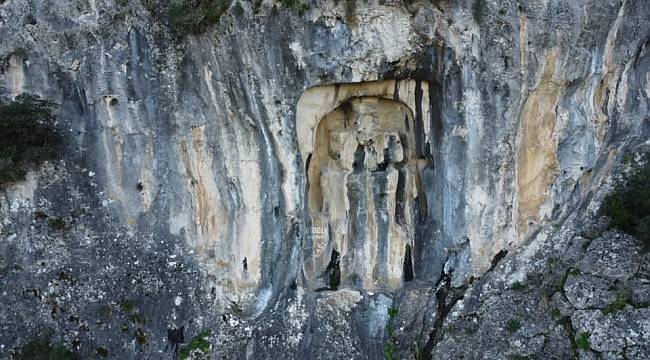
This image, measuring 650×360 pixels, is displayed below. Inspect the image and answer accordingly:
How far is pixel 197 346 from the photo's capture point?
14.1 metres

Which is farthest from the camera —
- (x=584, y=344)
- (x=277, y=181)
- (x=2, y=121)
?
(x=277, y=181)

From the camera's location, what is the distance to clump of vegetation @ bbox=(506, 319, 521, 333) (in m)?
13.2

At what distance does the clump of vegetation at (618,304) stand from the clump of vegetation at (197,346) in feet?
26.4

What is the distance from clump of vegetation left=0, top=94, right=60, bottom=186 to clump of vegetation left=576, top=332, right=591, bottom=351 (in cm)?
1116

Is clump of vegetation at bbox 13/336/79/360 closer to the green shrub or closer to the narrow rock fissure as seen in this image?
the green shrub

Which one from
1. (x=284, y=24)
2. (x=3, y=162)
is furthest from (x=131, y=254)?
(x=284, y=24)

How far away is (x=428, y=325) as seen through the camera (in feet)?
46.7

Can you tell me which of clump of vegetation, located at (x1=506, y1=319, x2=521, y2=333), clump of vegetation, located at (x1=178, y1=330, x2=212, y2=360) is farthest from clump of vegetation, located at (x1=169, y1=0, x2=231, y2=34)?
clump of vegetation, located at (x1=506, y1=319, x2=521, y2=333)

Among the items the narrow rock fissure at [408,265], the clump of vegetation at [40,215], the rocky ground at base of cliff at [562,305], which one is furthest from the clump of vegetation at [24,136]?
the rocky ground at base of cliff at [562,305]

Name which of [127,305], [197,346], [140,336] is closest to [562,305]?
[197,346]

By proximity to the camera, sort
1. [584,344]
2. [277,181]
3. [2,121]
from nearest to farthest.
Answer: [584,344], [2,121], [277,181]

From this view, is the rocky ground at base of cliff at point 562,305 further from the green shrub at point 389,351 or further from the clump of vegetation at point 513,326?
the green shrub at point 389,351

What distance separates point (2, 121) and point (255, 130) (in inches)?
198

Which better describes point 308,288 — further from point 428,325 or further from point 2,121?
point 2,121
